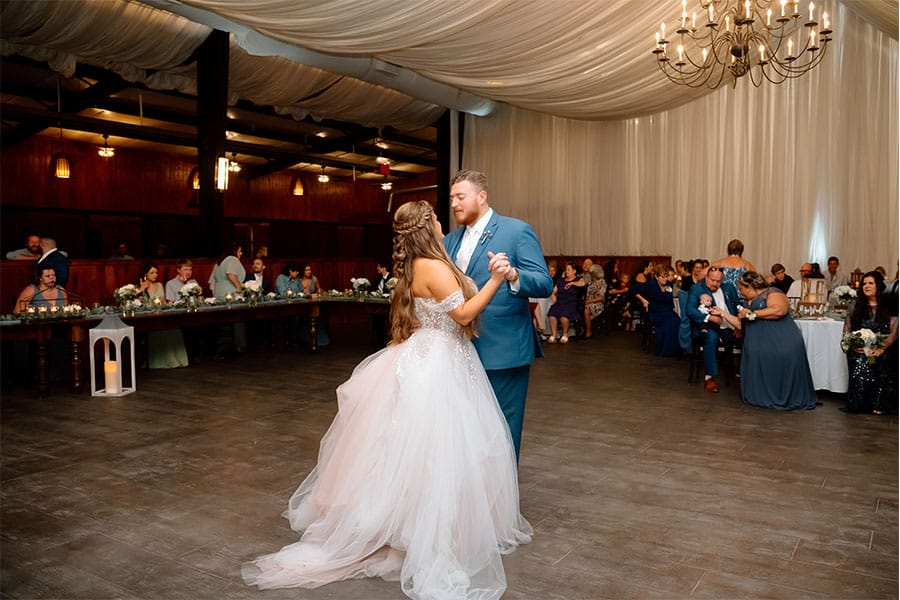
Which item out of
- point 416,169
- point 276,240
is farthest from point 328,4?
point 416,169

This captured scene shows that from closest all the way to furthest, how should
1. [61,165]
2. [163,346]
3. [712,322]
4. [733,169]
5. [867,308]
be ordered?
[867,308]
[712,322]
[163,346]
[733,169]
[61,165]

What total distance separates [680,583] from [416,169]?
1902cm

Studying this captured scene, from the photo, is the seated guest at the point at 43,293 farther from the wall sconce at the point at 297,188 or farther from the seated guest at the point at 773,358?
the wall sconce at the point at 297,188

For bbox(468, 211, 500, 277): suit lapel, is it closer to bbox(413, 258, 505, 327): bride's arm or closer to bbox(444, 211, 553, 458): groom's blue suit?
bbox(444, 211, 553, 458): groom's blue suit

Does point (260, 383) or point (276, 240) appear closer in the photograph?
point (260, 383)

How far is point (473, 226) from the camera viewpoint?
3.30m

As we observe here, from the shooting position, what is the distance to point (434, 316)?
116 inches

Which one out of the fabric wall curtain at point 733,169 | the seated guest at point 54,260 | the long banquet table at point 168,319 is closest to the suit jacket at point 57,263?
the seated guest at point 54,260

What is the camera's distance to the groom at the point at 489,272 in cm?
314

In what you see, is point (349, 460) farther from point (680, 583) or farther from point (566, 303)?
point (566, 303)

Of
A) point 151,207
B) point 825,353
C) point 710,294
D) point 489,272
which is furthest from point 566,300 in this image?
point 151,207

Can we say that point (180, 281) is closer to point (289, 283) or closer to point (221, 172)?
point (289, 283)

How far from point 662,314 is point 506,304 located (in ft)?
19.8

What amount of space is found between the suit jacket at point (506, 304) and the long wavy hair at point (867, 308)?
3.81m
